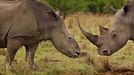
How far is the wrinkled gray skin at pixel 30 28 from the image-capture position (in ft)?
33.9

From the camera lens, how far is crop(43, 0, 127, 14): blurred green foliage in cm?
2666

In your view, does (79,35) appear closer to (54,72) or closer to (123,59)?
(123,59)

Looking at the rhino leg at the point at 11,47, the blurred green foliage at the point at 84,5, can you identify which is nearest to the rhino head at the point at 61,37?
the rhino leg at the point at 11,47

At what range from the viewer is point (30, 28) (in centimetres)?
1041

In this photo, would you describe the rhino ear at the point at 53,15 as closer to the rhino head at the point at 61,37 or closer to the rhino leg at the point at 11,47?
the rhino head at the point at 61,37

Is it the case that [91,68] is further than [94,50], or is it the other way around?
[94,50]

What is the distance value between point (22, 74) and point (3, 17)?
4.79 ft

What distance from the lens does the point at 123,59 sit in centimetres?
1247

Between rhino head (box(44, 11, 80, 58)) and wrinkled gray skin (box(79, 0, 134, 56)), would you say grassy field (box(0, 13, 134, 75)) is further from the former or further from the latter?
wrinkled gray skin (box(79, 0, 134, 56))

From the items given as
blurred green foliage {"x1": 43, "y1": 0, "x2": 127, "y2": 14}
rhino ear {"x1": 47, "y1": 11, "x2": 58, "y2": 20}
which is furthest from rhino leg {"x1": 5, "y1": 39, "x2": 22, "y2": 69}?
blurred green foliage {"x1": 43, "y1": 0, "x2": 127, "y2": 14}

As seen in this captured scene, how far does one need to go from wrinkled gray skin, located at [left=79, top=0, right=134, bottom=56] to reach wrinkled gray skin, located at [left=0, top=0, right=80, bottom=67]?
513mm

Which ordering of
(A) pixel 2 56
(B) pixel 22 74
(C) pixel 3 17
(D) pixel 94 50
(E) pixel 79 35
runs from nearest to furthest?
(B) pixel 22 74
(C) pixel 3 17
(A) pixel 2 56
(D) pixel 94 50
(E) pixel 79 35

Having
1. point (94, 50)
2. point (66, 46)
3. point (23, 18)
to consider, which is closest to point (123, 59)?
point (94, 50)

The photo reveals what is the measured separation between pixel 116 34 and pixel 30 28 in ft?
6.06
